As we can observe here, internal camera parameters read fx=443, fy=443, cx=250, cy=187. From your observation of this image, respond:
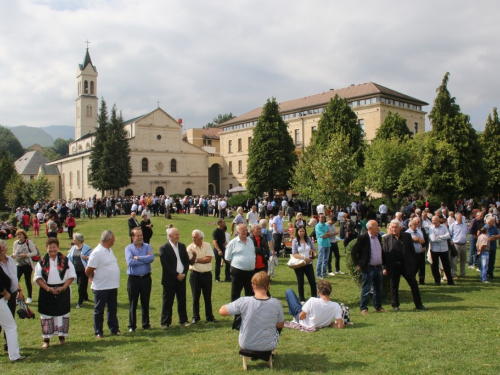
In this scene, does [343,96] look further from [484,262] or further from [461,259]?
[484,262]

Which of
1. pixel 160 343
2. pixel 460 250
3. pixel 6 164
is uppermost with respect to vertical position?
pixel 6 164

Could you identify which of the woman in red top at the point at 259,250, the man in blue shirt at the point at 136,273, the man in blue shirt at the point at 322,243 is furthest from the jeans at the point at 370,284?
the man in blue shirt at the point at 136,273

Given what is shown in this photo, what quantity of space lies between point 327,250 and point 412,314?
4573 millimetres

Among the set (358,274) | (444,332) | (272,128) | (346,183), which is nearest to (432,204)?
(346,183)

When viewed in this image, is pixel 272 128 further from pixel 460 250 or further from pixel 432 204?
pixel 460 250

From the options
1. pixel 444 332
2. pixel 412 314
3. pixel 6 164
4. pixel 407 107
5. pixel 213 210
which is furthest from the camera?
pixel 6 164

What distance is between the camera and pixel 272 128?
49.0 meters

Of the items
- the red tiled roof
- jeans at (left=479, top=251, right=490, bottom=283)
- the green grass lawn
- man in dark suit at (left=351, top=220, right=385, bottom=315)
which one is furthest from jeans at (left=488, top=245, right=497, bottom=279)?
the red tiled roof

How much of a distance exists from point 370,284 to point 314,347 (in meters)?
2.61

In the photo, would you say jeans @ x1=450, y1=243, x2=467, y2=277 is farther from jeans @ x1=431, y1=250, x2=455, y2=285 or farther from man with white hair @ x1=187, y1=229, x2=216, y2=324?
man with white hair @ x1=187, y1=229, x2=216, y2=324

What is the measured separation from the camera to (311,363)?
18.9ft

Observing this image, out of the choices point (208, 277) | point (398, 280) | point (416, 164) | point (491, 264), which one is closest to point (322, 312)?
point (398, 280)

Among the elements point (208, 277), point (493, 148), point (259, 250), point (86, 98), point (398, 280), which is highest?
point (86, 98)

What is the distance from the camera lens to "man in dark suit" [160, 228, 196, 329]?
26.1ft
